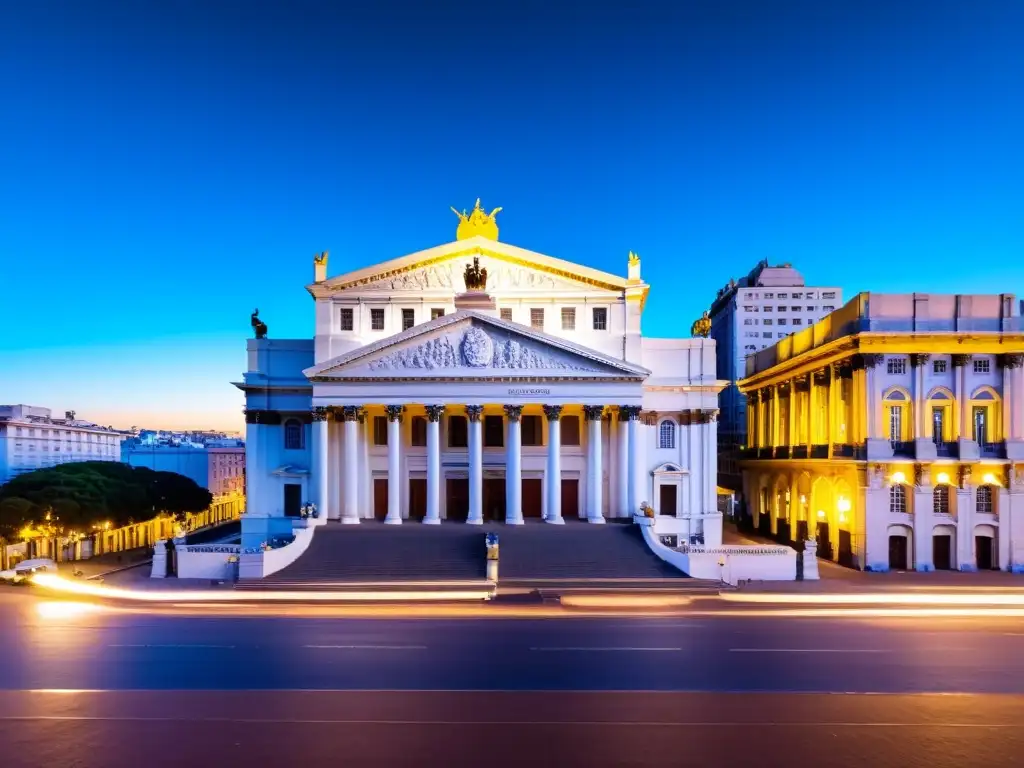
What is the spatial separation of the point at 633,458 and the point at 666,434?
17.3 ft

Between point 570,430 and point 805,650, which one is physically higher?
point 570,430

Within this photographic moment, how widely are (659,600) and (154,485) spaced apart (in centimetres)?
5785

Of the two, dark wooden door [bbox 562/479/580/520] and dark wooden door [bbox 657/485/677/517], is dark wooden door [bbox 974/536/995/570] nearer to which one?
dark wooden door [bbox 657/485/677/517]

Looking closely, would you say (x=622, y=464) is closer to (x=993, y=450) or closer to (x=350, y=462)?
(x=350, y=462)

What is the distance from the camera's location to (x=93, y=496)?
53.9 m

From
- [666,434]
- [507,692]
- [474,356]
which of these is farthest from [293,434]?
[507,692]

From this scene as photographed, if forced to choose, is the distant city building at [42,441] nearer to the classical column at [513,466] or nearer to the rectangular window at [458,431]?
the rectangular window at [458,431]

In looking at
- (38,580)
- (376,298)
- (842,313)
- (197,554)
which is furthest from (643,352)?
(38,580)

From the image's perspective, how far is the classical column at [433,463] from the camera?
37.9 meters

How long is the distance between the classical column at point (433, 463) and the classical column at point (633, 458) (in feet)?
37.7

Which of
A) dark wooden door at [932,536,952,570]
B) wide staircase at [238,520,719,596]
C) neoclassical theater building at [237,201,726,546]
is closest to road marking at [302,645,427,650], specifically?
wide staircase at [238,520,719,596]

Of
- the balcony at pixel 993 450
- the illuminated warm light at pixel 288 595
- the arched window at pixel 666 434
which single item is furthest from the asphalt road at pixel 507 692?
the arched window at pixel 666 434

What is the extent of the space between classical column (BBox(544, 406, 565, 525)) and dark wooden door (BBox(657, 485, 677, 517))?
822 centimetres

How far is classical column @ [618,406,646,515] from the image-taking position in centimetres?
3825
